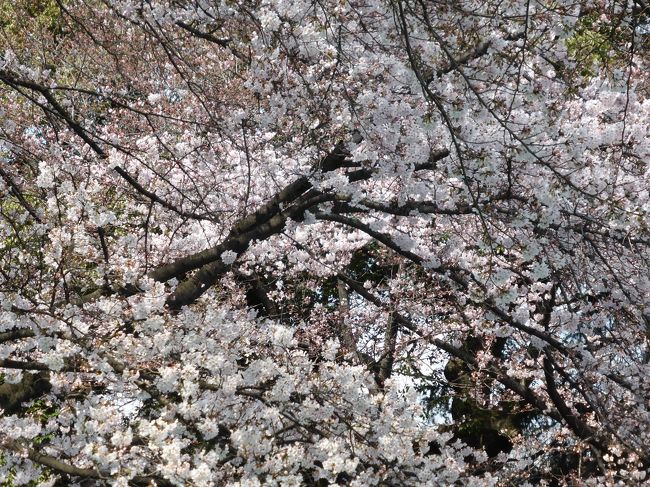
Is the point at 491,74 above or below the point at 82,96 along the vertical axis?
below

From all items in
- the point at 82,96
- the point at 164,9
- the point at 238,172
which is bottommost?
the point at 164,9

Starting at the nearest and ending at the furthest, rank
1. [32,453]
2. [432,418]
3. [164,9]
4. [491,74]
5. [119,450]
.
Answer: [119,450] < [32,453] < [491,74] < [164,9] < [432,418]

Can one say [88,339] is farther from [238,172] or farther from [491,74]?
[238,172]

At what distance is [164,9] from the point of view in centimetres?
566

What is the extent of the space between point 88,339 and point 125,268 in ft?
2.09

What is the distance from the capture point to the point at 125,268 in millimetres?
4902

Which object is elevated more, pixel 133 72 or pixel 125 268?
pixel 133 72

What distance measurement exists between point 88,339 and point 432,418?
34.2 feet

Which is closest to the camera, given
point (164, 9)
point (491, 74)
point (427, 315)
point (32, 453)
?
point (32, 453)

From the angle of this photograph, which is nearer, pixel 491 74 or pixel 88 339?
pixel 88 339

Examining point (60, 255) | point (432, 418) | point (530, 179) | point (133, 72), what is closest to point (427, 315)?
point (432, 418)

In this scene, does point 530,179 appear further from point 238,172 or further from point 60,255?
point 238,172

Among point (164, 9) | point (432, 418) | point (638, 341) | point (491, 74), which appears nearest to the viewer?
point (491, 74)

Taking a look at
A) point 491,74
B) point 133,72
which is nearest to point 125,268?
point 491,74
